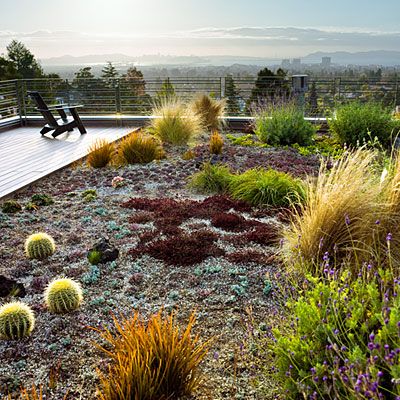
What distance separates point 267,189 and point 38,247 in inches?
98.8

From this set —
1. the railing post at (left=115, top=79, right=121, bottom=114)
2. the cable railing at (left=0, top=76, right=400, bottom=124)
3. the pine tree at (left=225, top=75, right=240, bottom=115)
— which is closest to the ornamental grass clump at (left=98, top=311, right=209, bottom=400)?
the cable railing at (left=0, top=76, right=400, bottom=124)

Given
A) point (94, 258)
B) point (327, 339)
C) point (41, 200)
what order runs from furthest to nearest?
point (41, 200) < point (94, 258) < point (327, 339)

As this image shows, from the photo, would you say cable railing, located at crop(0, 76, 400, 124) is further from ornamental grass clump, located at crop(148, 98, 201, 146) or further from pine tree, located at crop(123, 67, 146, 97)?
ornamental grass clump, located at crop(148, 98, 201, 146)

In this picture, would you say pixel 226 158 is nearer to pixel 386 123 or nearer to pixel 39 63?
pixel 386 123

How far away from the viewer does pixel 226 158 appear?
7238 mm

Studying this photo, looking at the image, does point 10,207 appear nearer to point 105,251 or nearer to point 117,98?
point 105,251

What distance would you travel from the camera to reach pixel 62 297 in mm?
2939

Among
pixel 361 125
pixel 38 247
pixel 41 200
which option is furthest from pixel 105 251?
pixel 361 125

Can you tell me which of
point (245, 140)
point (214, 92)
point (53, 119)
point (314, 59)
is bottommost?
point (314, 59)

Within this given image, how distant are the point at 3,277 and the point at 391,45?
26410mm

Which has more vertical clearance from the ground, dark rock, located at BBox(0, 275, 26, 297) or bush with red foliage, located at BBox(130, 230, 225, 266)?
dark rock, located at BBox(0, 275, 26, 297)

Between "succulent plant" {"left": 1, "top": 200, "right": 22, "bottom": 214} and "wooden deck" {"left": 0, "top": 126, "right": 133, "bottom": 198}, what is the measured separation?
0.40 metres

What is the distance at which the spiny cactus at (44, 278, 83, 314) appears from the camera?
294cm

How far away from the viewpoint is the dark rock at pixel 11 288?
10.5ft
